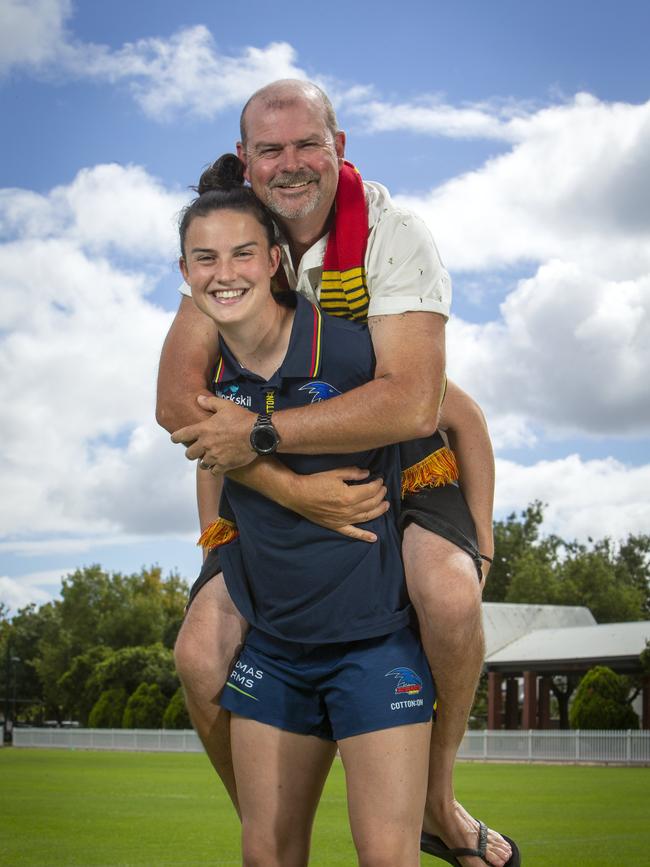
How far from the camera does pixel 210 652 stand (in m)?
4.19

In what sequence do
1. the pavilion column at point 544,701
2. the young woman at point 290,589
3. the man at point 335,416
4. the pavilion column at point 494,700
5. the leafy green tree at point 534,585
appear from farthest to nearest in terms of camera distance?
the leafy green tree at point 534,585 < the pavilion column at point 544,701 < the pavilion column at point 494,700 < the young woman at point 290,589 < the man at point 335,416

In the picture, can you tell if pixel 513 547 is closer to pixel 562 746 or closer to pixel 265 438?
pixel 562 746

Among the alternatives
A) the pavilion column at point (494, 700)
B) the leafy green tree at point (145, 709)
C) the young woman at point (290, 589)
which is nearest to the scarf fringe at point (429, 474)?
the young woman at point (290, 589)

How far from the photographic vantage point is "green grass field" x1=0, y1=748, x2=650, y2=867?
10.7 m

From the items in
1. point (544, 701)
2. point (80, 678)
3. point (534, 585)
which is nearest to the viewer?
point (544, 701)

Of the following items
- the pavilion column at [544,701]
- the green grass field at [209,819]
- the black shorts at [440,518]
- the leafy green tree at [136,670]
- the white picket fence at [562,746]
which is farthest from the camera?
the leafy green tree at [136,670]

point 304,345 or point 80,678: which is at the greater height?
point 304,345

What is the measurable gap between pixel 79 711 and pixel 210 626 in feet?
215

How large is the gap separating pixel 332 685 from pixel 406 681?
0.82 feet

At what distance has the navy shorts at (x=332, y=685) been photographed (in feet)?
12.7

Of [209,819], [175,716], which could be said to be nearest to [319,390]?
[209,819]

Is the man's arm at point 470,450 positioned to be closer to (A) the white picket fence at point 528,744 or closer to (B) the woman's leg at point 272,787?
(B) the woman's leg at point 272,787

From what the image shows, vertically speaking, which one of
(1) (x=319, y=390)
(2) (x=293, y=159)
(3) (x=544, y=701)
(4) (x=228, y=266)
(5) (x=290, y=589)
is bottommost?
(3) (x=544, y=701)

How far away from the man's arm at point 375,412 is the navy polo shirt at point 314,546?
0.15 meters
